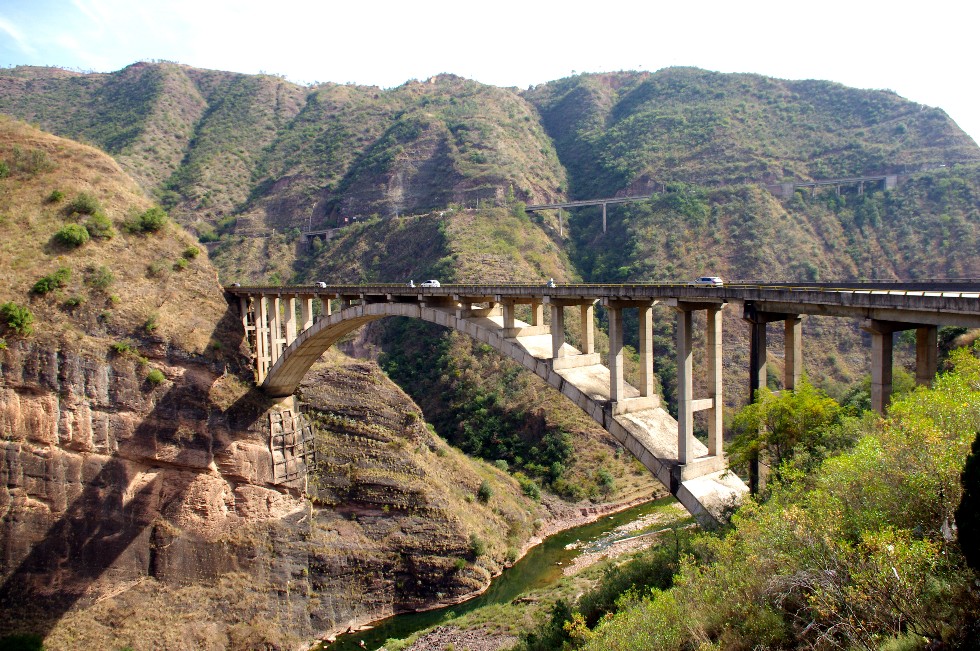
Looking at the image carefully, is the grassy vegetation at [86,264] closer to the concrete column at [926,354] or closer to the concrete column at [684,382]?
the concrete column at [684,382]

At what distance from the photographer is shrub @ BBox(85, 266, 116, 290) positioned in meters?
25.0

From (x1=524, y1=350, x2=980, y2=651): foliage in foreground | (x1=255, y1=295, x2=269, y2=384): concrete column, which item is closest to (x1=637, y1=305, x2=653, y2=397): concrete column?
(x1=524, y1=350, x2=980, y2=651): foliage in foreground

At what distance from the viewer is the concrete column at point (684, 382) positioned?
13547mm

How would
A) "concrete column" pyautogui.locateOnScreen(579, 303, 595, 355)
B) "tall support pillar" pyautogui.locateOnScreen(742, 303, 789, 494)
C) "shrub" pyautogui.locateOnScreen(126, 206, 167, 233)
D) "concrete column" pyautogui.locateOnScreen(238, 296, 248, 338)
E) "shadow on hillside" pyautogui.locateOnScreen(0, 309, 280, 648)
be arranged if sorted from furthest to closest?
"concrete column" pyautogui.locateOnScreen(238, 296, 248, 338) < "shrub" pyautogui.locateOnScreen(126, 206, 167, 233) < "shadow on hillside" pyautogui.locateOnScreen(0, 309, 280, 648) < "concrete column" pyautogui.locateOnScreen(579, 303, 595, 355) < "tall support pillar" pyautogui.locateOnScreen(742, 303, 789, 494)

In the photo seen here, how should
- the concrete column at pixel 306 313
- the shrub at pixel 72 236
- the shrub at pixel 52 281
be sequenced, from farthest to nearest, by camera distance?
the concrete column at pixel 306 313, the shrub at pixel 72 236, the shrub at pixel 52 281

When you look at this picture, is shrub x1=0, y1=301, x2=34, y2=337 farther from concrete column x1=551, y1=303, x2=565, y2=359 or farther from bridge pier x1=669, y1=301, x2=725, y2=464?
bridge pier x1=669, y1=301, x2=725, y2=464

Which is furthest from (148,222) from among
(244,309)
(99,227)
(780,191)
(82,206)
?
(780,191)

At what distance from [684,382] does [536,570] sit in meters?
19.9

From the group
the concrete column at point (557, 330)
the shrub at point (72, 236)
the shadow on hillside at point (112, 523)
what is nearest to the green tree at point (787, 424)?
the concrete column at point (557, 330)

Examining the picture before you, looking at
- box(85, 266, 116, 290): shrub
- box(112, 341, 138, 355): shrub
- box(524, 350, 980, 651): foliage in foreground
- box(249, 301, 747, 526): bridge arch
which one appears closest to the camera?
box(524, 350, 980, 651): foliage in foreground

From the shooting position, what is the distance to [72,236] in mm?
25766

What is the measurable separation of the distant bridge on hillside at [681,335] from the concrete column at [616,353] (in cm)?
3

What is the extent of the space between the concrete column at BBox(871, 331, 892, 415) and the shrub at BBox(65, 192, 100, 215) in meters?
30.1

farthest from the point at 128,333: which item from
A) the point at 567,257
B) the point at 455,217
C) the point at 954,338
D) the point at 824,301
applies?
the point at 567,257
